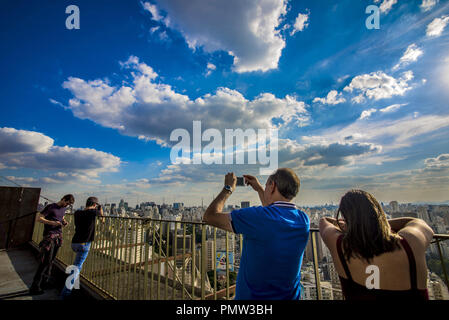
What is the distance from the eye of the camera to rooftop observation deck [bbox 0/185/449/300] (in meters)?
1.99

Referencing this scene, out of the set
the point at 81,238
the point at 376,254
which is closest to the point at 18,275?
the point at 81,238

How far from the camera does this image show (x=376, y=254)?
3.92 ft

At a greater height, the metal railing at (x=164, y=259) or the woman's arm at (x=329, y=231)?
the woman's arm at (x=329, y=231)

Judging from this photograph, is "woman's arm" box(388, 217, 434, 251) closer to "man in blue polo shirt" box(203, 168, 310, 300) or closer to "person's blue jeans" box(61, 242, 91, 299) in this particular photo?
"man in blue polo shirt" box(203, 168, 310, 300)

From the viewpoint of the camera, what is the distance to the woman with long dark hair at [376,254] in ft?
3.75

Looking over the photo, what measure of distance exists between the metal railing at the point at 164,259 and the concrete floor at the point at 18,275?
83cm

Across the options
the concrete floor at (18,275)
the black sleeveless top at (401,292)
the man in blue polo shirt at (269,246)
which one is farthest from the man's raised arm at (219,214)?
the concrete floor at (18,275)

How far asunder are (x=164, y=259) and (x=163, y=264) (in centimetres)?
85

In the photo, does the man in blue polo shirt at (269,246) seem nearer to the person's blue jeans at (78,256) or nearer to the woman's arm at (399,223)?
the woman's arm at (399,223)

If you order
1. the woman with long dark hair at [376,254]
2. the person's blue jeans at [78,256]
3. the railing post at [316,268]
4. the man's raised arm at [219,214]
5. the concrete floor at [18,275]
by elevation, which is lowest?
the concrete floor at [18,275]

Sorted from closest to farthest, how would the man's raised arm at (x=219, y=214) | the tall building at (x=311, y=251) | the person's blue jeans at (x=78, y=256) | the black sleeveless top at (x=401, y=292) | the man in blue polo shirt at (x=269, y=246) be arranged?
the black sleeveless top at (x=401, y=292), the man in blue polo shirt at (x=269, y=246), the man's raised arm at (x=219, y=214), the tall building at (x=311, y=251), the person's blue jeans at (x=78, y=256)
